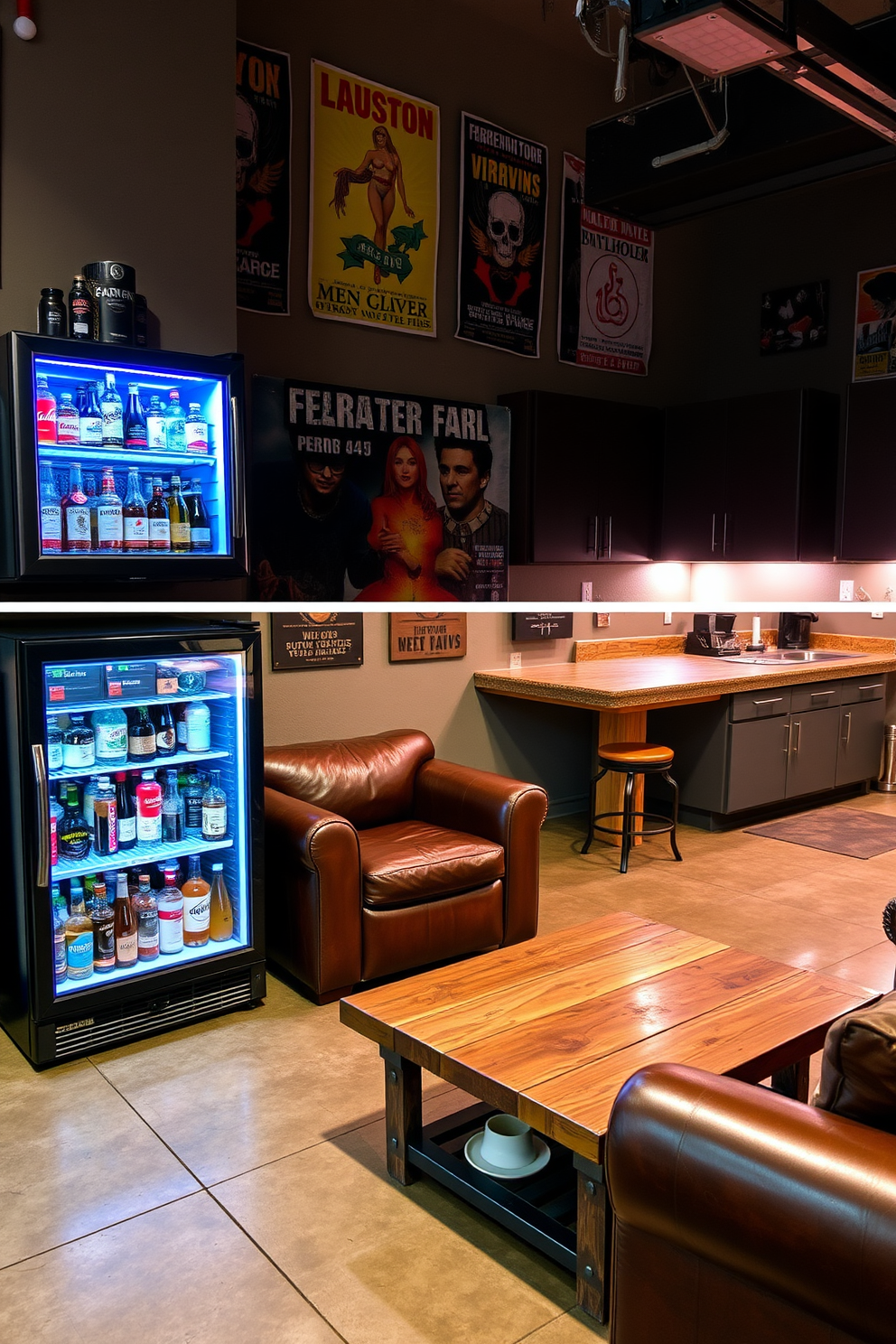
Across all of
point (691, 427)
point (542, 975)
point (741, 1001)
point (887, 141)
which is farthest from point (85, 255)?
point (691, 427)

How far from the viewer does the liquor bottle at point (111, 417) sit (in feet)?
Result: 10.2

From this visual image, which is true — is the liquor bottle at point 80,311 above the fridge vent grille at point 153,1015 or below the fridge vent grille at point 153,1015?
above

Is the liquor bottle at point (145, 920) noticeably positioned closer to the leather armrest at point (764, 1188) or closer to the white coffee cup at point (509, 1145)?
the white coffee cup at point (509, 1145)

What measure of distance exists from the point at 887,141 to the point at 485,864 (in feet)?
7.99

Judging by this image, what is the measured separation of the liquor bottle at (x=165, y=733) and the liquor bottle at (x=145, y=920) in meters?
0.40

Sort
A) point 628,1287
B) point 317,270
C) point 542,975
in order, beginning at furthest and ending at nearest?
point 317,270 → point 542,975 → point 628,1287

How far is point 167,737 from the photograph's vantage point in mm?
3289

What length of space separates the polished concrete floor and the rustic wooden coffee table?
0.32 feet

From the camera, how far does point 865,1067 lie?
1472mm

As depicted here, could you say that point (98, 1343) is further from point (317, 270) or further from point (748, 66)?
point (317, 270)

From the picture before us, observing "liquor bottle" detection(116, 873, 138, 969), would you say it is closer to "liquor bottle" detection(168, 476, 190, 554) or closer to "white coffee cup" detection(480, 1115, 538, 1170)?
"liquor bottle" detection(168, 476, 190, 554)

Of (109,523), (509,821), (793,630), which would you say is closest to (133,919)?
(109,523)

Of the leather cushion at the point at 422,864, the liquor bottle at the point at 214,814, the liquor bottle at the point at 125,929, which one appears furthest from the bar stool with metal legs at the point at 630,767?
the liquor bottle at the point at 125,929

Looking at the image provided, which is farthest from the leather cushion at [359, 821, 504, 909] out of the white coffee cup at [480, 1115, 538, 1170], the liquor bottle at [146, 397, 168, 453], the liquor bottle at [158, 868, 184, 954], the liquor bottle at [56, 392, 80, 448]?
the liquor bottle at [56, 392, 80, 448]
